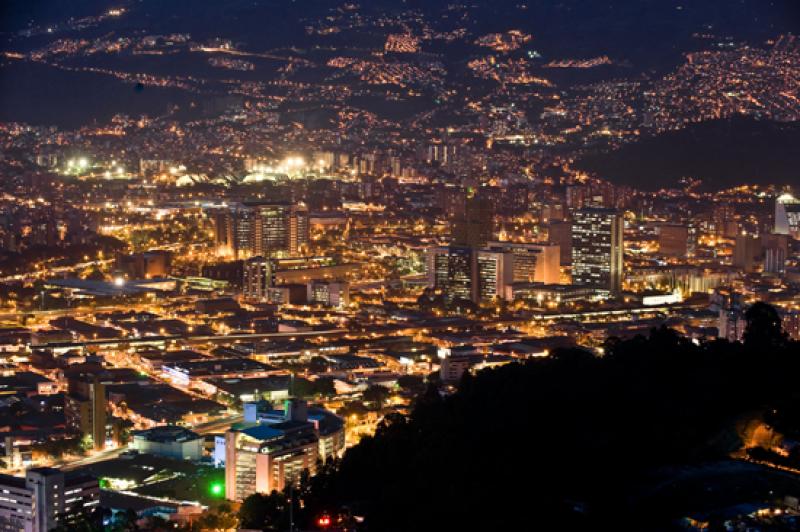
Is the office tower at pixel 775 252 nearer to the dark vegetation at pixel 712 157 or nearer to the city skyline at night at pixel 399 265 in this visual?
the city skyline at night at pixel 399 265

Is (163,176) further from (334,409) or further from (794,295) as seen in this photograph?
(334,409)

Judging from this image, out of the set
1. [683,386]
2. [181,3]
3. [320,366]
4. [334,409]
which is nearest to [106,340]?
[320,366]

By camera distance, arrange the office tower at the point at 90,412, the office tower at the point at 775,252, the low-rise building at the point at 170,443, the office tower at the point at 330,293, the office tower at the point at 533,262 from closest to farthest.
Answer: the low-rise building at the point at 170,443
the office tower at the point at 90,412
the office tower at the point at 330,293
the office tower at the point at 533,262
the office tower at the point at 775,252

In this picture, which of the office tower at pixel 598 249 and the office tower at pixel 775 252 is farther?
the office tower at pixel 775 252

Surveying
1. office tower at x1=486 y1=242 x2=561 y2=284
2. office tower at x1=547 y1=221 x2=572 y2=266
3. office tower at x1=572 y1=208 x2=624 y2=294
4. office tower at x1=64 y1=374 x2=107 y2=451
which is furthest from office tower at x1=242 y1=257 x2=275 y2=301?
office tower at x1=64 y1=374 x2=107 y2=451

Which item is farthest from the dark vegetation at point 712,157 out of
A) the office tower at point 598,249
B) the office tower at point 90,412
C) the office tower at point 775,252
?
the office tower at point 90,412

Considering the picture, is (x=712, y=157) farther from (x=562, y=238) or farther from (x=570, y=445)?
(x=570, y=445)
